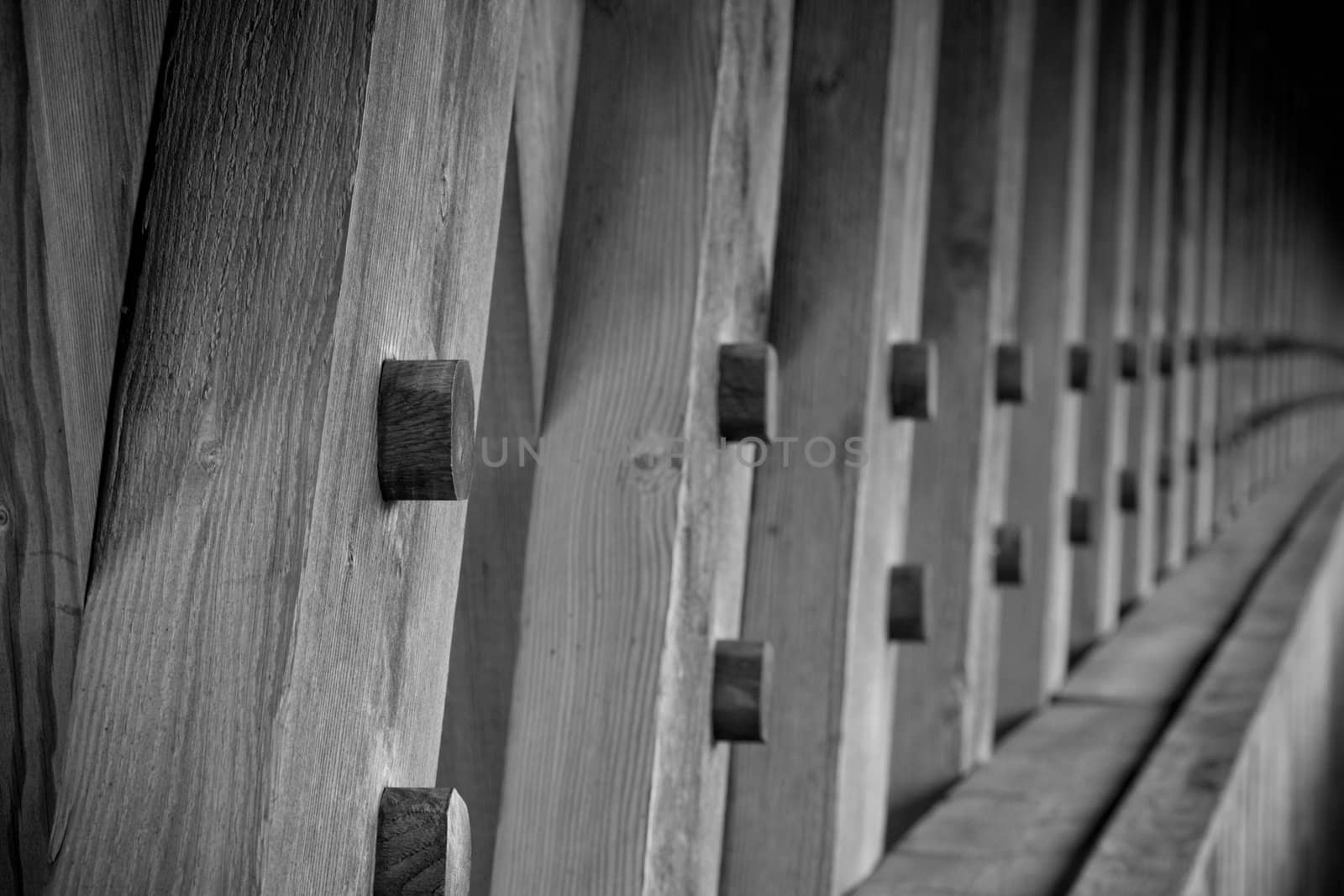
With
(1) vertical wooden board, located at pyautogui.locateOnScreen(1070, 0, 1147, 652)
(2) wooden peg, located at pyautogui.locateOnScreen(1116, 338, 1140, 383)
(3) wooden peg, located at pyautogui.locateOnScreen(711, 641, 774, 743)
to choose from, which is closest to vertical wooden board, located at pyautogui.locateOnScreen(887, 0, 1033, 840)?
(3) wooden peg, located at pyautogui.locateOnScreen(711, 641, 774, 743)

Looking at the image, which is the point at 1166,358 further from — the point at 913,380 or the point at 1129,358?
the point at 913,380

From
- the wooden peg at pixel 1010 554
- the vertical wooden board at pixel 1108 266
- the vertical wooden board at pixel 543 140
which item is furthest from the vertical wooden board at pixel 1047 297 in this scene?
the vertical wooden board at pixel 543 140

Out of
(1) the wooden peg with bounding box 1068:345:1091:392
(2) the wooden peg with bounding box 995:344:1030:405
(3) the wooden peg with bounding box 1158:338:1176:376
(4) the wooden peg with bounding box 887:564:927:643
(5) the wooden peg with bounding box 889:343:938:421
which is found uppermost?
(3) the wooden peg with bounding box 1158:338:1176:376

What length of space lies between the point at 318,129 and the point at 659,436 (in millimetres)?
495

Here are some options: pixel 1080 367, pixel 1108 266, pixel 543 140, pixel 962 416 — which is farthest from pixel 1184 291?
pixel 543 140

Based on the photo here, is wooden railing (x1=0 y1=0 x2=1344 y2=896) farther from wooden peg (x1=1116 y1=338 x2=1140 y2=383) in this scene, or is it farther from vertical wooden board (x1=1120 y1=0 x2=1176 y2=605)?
vertical wooden board (x1=1120 y1=0 x2=1176 y2=605)

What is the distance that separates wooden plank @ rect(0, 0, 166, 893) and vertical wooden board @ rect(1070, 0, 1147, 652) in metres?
2.73

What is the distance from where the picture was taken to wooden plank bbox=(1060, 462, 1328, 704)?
8.95 ft

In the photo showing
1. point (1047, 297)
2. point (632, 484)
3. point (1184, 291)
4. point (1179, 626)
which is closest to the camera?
point (632, 484)

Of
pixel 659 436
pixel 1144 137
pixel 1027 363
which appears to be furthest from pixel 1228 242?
pixel 659 436

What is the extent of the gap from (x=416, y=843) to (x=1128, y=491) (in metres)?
3.03

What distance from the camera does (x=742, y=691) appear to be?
4.42 feet

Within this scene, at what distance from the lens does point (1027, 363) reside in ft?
7.53

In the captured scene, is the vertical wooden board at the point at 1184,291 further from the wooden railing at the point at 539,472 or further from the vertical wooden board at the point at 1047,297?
the wooden railing at the point at 539,472
